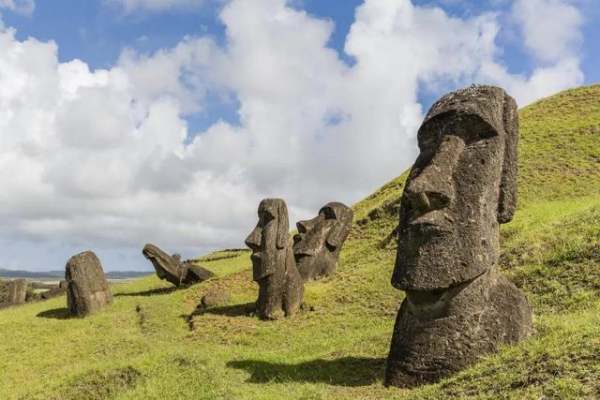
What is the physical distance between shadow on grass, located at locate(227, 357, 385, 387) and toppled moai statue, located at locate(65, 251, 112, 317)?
11.3 m

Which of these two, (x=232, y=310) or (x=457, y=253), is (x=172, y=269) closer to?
(x=232, y=310)

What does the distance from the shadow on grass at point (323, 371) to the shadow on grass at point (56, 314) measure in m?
12.3

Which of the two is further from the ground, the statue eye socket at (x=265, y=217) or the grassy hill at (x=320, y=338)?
the statue eye socket at (x=265, y=217)

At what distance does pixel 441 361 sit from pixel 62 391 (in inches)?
298

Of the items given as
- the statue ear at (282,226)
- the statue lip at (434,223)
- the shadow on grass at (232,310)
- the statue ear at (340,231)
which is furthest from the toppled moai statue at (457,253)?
the statue ear at (340,231)

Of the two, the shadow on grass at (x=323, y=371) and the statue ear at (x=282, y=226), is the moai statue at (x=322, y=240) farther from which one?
the shadow on grass at (x=323, y=371)

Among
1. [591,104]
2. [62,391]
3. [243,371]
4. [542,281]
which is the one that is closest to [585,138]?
[591,104]

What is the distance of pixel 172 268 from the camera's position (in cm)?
2570

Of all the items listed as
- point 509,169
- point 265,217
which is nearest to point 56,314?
point 265,217

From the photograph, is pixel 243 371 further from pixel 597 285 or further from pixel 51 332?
pixel 51 332

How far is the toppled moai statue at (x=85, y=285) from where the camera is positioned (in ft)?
68.9

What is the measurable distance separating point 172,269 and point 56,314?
531cm

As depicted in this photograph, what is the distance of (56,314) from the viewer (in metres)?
22.1

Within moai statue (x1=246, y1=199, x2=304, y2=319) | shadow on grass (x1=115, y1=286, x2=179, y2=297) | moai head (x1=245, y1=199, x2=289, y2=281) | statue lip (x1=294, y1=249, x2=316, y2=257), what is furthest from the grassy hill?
moai head (x1=245, y1=199, x2=289, y2=281)
